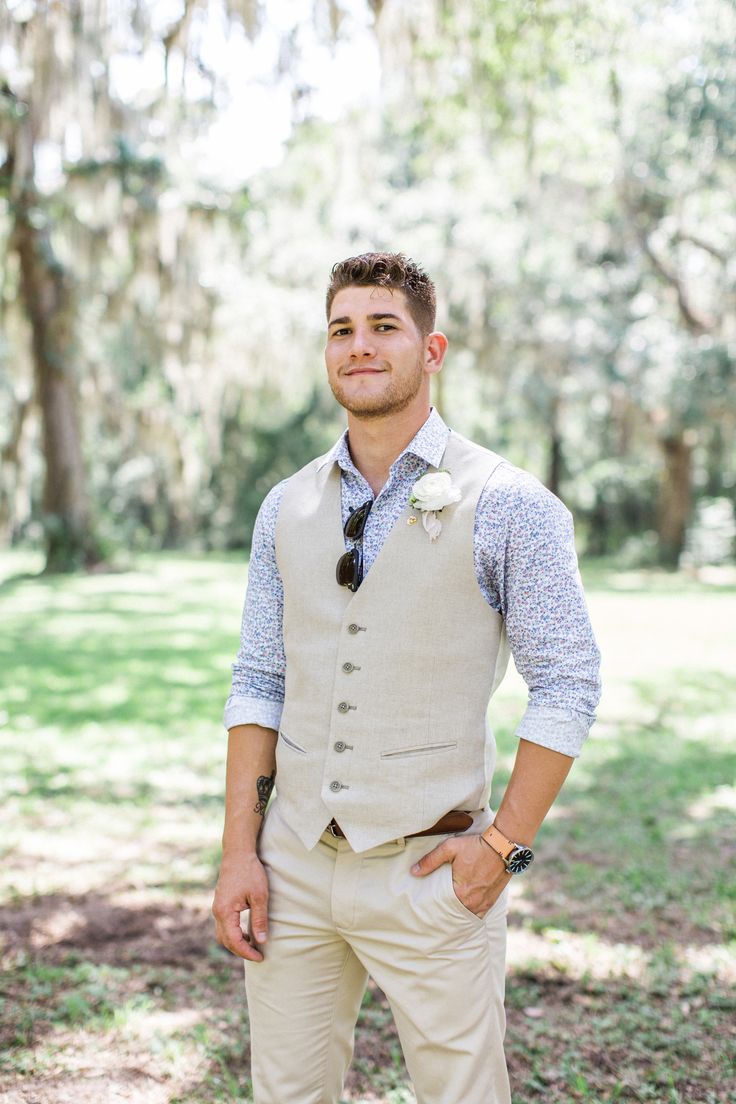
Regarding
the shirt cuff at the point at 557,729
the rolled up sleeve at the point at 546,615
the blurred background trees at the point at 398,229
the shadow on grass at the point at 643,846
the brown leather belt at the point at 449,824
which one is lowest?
the shadow on grass at the point at 643,846

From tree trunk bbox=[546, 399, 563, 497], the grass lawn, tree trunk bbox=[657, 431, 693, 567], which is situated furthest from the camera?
tree trunk bbox=[546, 399, 563, 497]

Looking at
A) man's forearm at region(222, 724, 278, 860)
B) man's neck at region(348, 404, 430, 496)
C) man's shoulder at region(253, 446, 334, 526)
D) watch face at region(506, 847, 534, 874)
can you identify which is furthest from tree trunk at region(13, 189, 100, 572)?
watch face at region(506, 847, 534, 874)

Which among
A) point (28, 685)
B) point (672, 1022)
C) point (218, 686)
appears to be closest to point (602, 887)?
point (672, 1022)

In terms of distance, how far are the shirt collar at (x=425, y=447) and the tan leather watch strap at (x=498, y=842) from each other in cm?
66

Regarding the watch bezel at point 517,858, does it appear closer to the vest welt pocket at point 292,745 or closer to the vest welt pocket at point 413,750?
the vest welt pocket at point 413,750

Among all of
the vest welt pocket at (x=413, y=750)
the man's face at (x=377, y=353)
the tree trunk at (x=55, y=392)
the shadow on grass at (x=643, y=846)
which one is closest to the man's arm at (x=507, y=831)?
the vest welt pocket at (x=413, y=750)

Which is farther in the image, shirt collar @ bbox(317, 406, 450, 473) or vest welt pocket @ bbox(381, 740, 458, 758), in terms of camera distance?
shirt collar @ bbox(317, 406, 450, 473)

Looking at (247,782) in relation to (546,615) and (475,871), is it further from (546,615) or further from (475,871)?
(546,615)

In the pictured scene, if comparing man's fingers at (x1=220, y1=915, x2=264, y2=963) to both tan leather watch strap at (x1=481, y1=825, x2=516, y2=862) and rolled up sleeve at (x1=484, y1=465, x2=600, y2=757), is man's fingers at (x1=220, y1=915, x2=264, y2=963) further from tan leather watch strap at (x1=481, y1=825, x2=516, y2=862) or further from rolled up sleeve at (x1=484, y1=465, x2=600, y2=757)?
rolled up sleeve at (x1=484, y1=465, x2=600, y2=757)

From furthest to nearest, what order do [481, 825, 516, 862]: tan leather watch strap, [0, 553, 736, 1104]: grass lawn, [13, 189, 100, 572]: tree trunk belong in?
[13, 189, 100, 572]: tree trunk < [0, 553, 736, 1104]: grass lawn < [481, 825, 516, 862]: tan leather watch strap

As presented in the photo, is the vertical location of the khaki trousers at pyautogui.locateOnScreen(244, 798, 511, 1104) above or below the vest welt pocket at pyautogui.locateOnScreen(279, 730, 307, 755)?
below

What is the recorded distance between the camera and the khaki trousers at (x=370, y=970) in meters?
1.74

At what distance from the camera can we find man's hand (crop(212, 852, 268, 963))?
6.08 feet

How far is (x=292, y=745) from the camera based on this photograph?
1.90 meters
